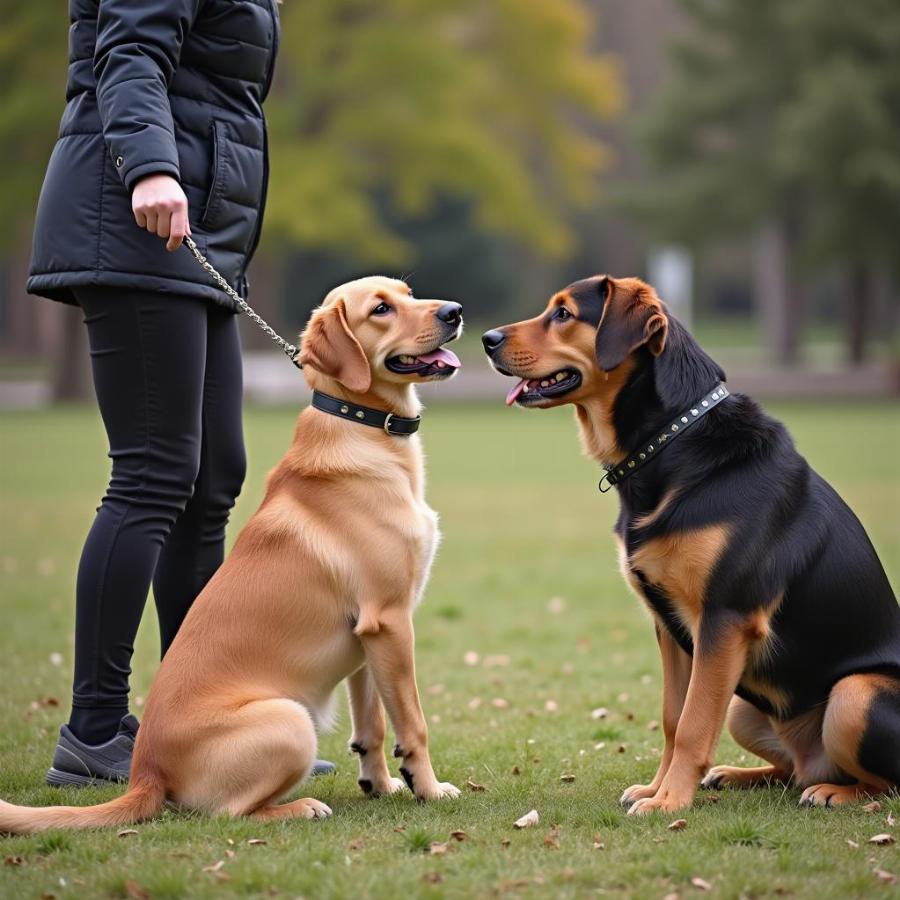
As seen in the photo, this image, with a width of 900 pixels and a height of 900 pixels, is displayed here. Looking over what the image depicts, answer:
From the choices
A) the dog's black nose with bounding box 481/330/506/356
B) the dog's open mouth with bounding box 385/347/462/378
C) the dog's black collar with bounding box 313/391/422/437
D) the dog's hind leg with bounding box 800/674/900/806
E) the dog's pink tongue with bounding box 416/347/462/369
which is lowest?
the dog's hind leg with bounding box 800/674/900/806

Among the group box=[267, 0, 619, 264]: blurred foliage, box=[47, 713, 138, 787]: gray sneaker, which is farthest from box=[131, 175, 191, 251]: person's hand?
box=[267, 0, 619, 264]: blurred foliage

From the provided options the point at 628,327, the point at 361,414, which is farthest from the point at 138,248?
the point at 628,327

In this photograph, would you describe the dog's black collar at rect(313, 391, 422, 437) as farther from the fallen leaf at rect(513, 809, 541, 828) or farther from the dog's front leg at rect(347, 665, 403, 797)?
the fallen leaf at rect(513, 809, 541, 828)

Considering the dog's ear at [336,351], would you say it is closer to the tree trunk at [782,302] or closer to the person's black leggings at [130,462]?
the person's black leggings at [130,462]

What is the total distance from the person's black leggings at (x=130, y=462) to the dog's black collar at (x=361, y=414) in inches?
16.6

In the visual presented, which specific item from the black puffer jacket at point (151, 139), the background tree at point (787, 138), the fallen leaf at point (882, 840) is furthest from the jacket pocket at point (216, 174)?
the background tree at point (787, 138)

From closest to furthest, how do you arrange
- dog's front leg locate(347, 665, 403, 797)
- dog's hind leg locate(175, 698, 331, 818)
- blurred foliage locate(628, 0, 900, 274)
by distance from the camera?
dog's hind leg locate(175, 698, 331, 818)
dog's front leg locate(347, 665, 403, 797)
blurred foliage locate(628, 0, 900, 274)

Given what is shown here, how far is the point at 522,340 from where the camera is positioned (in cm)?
472

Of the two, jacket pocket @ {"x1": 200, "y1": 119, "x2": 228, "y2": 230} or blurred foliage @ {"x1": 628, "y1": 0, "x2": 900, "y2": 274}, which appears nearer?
jacket pocket @ {"x1": 200, "y1": 119, "x2": 228, "y2": 230}

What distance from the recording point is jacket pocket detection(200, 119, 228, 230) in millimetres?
4637

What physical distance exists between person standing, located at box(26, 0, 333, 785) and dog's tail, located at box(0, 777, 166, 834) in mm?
658

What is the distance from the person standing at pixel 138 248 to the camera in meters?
4.35

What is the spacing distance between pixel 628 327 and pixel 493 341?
510 mm

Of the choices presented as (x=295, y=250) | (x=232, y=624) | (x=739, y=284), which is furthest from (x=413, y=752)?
(x=739, y=284)
